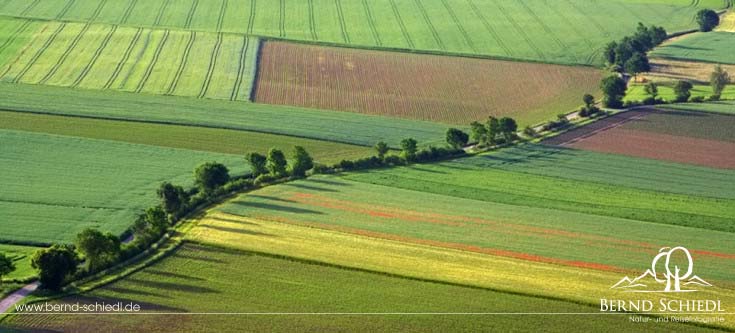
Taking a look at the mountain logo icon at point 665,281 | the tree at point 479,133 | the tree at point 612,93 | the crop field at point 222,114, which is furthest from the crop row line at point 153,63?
the mountain logo icon at point 665,281

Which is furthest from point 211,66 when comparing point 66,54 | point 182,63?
point 66,54

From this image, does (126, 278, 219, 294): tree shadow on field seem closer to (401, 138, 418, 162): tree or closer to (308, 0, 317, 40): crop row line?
(401, 138, 418, 162): tree

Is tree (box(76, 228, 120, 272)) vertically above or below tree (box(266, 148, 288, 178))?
below

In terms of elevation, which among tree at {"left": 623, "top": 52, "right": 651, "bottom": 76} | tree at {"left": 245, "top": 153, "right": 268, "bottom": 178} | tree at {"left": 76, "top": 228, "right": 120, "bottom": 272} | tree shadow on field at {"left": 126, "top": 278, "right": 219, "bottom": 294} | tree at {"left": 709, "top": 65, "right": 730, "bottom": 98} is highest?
tree at {"left": 623, "top": 52, "right": 651, "bottom": 76}

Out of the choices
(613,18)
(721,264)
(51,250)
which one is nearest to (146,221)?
(51,250)

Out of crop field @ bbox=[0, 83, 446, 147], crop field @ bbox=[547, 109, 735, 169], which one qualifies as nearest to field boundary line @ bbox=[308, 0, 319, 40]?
crop field @ bbox=[0, 83, 446, 147]

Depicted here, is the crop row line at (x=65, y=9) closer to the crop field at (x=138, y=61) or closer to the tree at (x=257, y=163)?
the crop field at (x=138, y=61)

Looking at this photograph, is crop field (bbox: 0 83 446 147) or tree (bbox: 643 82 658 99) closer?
crop field (bbox: 0 83 446 147)
